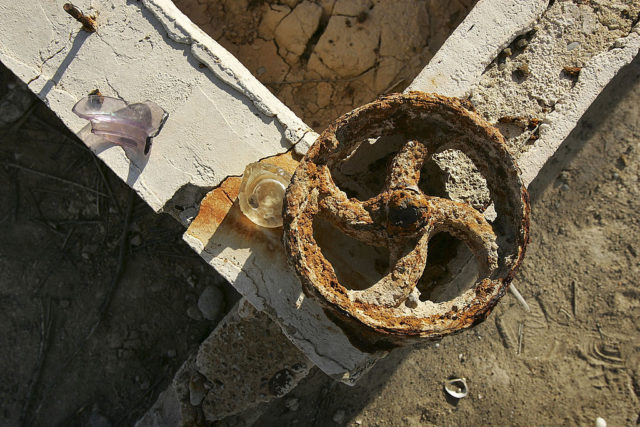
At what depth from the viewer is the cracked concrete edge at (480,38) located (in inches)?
94.2

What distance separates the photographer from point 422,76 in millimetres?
2371

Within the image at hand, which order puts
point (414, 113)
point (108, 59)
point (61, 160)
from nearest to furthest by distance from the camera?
point (414, 113)
point (108, 59)
point (61, 160)

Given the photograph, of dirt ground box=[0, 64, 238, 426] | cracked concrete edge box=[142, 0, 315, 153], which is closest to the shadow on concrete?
cracked concrete edge box=[142, 0, 315, 153]

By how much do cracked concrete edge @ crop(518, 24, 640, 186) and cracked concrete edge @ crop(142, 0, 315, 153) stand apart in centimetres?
117

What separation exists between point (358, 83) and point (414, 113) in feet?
4.94

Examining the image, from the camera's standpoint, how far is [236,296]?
3391mm

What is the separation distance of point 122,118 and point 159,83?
0.26 meters

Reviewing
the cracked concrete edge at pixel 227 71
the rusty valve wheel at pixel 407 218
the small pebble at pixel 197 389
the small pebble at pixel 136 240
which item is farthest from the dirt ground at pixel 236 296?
the rusty valve wheel at pixel 407 218

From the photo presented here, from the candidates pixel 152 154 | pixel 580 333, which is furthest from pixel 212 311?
pixel 580 333

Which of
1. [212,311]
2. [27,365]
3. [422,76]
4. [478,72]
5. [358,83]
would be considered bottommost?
[27,365]

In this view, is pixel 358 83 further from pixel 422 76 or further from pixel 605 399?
pixel 605 399

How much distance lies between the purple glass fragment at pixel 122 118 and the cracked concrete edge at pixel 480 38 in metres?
1.46

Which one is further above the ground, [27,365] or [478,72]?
[478,72]

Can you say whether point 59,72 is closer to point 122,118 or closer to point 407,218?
point 122,118
